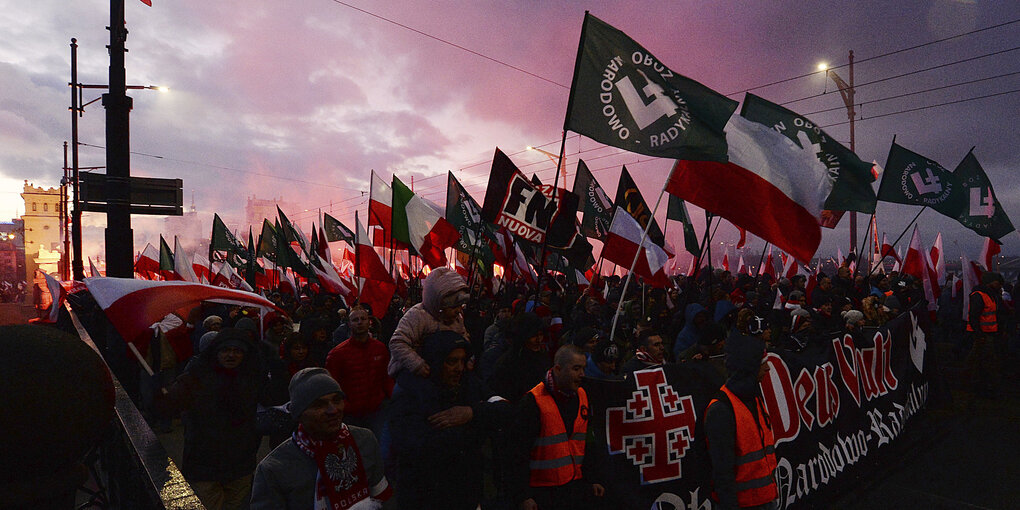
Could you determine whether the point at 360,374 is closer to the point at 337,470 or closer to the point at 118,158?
the point at 337,470

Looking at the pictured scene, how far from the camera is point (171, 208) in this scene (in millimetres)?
6605

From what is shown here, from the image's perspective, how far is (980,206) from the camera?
9992mm

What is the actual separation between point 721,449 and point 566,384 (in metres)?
1.07

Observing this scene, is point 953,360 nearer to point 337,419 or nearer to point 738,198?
point 738,198

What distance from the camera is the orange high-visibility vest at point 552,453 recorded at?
345cm

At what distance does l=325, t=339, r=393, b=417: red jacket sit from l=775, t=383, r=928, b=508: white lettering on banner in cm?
375

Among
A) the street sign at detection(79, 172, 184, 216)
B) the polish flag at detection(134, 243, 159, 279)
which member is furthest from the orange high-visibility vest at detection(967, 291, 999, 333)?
the polish flag at detection(134, 243, 159, 279)

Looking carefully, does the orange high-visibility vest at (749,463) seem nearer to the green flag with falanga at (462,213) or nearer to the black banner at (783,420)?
the black banner at (783,420)

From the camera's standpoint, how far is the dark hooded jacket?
3879 mm

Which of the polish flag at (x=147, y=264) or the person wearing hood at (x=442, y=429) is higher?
the polish flag at (x=147, y=264)

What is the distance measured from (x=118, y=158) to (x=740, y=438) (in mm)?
6822

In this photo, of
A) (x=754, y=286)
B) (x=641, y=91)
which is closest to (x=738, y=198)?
(x=641, y=91)

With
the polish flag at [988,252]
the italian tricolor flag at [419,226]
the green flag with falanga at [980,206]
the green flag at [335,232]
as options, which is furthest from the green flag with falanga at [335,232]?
the polish flag at [988,252]

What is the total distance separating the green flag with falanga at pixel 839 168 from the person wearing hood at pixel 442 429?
216 inches
